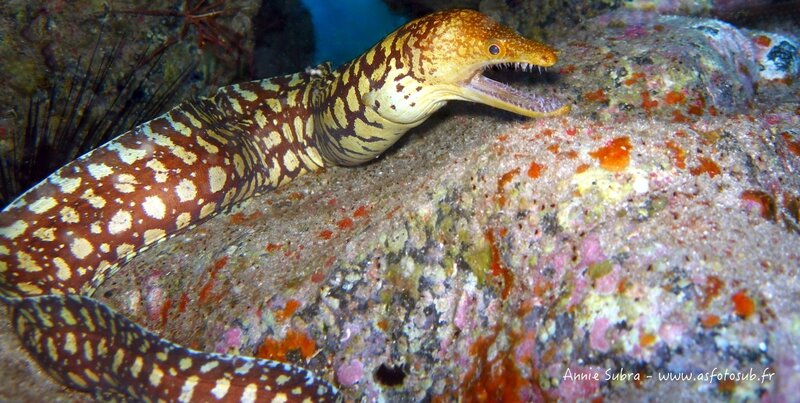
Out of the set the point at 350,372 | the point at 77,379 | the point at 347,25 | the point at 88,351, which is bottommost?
the point at 350,372

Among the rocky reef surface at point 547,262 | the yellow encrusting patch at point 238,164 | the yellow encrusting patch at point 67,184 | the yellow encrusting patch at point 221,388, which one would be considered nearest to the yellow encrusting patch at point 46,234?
the yellow encrusting patch at point 67,184

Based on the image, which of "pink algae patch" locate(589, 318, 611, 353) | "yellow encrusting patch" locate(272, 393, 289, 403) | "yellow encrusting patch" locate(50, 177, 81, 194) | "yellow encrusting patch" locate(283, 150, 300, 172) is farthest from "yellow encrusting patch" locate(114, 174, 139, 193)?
"pink algae patch" locate(589, 318, 611, 353)

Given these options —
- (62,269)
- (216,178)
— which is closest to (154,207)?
(216,178)

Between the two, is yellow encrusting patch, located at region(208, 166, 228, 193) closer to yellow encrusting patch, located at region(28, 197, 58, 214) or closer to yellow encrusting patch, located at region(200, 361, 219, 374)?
yellow encrusting patch, located at region(28, 197, 58, 214)

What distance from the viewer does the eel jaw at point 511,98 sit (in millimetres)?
2497

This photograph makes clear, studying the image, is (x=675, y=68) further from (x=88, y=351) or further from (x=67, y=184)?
(x=67, y=184)

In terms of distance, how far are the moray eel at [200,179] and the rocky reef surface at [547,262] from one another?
0.19 m

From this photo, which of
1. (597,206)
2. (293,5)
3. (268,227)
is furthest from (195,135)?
(293,5)

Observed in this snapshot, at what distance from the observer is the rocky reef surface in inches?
63.2

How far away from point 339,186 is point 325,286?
1344 millimetres

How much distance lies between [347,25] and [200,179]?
836 cm

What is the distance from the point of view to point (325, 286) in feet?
8.43

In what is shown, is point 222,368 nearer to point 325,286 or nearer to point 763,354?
point 325,286

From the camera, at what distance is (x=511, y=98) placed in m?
2.68
